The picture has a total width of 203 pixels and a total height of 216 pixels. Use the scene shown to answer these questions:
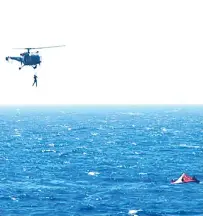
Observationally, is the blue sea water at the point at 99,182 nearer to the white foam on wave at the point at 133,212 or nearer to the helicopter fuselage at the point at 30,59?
the white foam on wave at the point at 133,212

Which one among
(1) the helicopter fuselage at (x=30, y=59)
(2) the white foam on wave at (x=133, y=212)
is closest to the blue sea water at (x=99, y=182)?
(2) the white foam on wave at (x=133, y=212)

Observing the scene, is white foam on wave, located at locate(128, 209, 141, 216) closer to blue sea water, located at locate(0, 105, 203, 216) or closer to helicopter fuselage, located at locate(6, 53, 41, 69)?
blue sea water, located at locate(0, 105, 203, 216)

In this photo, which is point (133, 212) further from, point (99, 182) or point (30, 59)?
point (30, 59)

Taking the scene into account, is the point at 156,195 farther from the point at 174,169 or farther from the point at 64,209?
the point at 174,169

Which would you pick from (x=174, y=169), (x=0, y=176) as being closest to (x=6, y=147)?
(x=0, y=176)

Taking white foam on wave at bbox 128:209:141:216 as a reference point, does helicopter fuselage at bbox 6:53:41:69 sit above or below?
above

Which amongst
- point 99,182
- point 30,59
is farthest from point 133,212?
point 30,59

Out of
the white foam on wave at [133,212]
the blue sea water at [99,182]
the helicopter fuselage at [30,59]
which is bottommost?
the white foam on wave at [133,212]

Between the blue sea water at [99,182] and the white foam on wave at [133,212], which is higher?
the blue sea water at [99,182]

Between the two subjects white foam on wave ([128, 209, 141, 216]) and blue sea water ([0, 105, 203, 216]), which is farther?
blue sea water ([0, 105, 203, 216])

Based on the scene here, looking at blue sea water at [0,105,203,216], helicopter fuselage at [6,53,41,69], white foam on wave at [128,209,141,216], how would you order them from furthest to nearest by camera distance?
1. blue sea water at [0,105,203,216]
2. white foam on wave at [128,209,141,216]
3. helicopter fuselage at [6,53,41,69]

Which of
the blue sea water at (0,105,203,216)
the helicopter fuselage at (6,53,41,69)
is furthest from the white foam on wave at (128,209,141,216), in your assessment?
the helicopter fuselage at (6,53,41,69)
